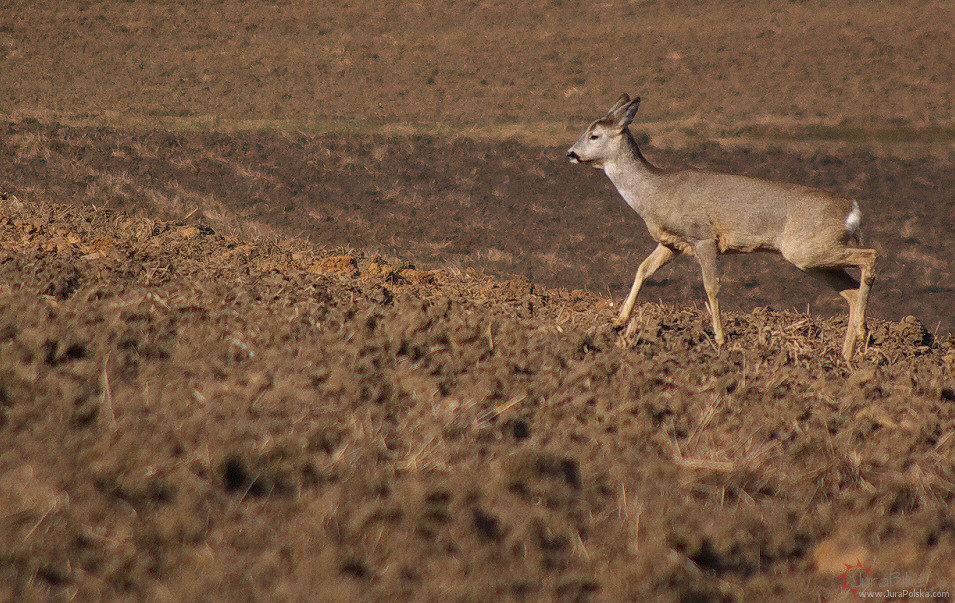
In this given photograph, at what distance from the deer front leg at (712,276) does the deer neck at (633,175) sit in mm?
529

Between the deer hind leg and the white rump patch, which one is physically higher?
the white rump patch

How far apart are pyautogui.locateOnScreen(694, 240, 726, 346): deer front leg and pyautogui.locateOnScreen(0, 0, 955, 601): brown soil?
162 mm

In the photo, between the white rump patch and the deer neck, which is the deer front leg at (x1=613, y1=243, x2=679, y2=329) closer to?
the deer neck

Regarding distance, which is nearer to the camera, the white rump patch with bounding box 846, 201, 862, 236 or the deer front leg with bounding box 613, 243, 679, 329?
the white rump patch with bounding box 846, 201, 862, 236

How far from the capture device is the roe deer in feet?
18.0

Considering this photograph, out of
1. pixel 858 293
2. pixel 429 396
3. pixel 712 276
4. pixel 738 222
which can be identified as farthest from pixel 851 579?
pixel 858 293

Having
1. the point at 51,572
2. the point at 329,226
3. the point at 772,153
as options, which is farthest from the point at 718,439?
the point at 772,153

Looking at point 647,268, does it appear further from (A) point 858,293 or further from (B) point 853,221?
(A) point 858,293

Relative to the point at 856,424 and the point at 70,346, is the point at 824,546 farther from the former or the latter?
the point at 70,346

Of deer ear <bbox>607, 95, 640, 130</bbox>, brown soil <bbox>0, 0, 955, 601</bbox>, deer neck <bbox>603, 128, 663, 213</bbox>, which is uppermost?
deer ear <bbox>607, 95, 640, 130</bbox>

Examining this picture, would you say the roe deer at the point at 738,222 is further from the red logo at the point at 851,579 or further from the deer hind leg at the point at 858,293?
the red logo at the point at 851,579

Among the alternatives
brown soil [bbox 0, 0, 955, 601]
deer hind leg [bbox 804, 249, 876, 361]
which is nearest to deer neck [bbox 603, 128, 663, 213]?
brown soil [bbox 0, 0, 955, 601]

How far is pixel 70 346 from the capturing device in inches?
140

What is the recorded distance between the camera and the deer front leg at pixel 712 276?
18.1ft
